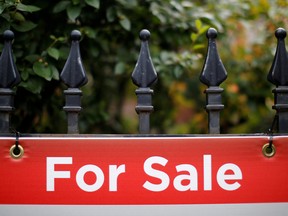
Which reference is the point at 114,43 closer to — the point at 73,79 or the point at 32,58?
the point at 32,58

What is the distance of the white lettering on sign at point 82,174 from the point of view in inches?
56.7

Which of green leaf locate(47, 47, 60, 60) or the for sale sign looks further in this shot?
green leaf locate(47, 47, 60, 60)

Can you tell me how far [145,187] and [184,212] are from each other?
0.18m

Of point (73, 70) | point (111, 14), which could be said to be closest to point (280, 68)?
point (73, 70)

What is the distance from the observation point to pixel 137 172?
1455mm

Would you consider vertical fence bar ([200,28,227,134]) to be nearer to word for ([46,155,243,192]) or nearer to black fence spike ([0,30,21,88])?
word for ([46,155,243,192])

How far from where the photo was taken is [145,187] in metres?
1.45

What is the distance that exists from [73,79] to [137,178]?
0.48 metres

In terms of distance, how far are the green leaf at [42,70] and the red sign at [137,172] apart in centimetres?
35

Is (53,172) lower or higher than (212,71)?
lower

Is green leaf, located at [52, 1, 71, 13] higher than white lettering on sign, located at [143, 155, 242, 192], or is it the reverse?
green leaf, located at [52, 1, 71, 13]

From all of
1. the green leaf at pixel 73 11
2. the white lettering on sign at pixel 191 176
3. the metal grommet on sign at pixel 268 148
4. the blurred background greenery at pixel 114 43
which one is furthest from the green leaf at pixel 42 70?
the metal grommet on sign at pixel 268 148

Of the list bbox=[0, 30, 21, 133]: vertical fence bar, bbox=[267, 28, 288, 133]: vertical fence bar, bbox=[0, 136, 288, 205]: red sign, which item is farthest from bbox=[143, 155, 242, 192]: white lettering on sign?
bbox=[0, 30, 21, 133]: vertical fence bar

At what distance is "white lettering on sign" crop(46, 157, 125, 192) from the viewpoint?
4.73ft
